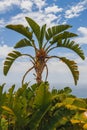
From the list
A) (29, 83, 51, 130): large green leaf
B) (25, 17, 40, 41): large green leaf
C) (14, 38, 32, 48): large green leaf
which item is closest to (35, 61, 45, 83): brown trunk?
(14, 38, 32, 48): large green leaf

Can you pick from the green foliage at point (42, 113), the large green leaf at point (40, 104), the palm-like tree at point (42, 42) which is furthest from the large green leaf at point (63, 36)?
the large green leaf at point (40, 104)

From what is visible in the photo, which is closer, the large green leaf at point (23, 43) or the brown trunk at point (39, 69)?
the brown trunk at point (39, 69)

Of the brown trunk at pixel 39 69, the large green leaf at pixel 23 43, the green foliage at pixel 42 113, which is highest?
the large green leaf at pixel 23 43

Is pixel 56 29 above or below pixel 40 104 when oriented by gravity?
above

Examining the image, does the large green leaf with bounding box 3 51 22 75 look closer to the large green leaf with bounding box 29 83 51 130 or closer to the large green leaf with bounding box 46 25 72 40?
the large green leaf with bounding box 46 25 72 40

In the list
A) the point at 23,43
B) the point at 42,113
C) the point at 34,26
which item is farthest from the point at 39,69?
the point at 42,113

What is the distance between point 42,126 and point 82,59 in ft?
36.6

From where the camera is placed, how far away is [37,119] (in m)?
8.87

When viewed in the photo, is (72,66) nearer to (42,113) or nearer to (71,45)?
(71,45)

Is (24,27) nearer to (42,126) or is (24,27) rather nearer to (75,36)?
(75,36)

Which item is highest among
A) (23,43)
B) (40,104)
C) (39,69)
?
(23,43)

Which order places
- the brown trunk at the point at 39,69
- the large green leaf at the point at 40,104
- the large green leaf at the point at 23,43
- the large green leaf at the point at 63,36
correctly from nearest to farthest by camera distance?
the large green leaf at the point at 40,104
the brown trunk at the point at 39,69
the large green leaf at the point at 63,36
the large green leaf at the point at 23,43

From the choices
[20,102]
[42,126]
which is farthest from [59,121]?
[20,102]

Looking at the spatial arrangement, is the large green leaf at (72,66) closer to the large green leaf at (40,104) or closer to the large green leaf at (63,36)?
the large green leaf at (63,36)
